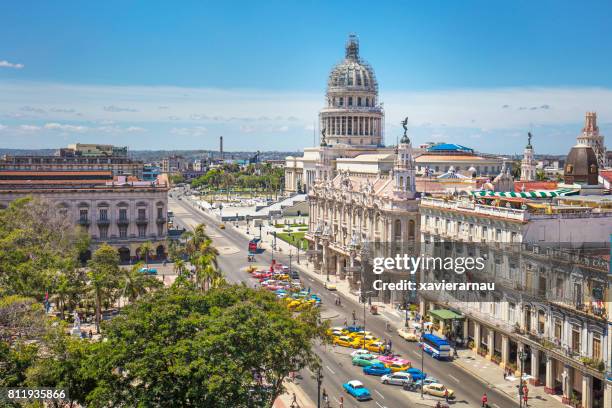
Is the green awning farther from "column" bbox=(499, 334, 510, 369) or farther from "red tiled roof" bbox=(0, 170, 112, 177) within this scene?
"red tiled roof" bbox=(0, 170, 112, 177)

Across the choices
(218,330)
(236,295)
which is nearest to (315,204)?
(236,295)

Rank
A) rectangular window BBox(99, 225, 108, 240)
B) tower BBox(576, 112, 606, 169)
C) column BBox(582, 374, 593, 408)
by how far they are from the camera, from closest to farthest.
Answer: column BBox(582, 374, 593, 408), rectangular window BBox(99, 225, 108, 240), tower BBox(576, 112, 606, 169)

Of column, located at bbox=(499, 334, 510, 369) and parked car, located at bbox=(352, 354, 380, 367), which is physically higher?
column, located at bbox=(499, 334, 510, 369)

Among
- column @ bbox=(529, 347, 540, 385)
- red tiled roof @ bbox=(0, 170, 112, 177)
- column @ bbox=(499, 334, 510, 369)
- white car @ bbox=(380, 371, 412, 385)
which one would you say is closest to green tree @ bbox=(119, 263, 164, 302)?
white car @ bbox=(380, 371, 412, 385)

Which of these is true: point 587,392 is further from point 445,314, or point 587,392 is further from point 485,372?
point 445,314

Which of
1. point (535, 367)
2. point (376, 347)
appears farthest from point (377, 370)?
point (535, 367)

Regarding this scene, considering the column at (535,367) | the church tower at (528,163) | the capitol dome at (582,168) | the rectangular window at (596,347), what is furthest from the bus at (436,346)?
the church tower at (528,163)

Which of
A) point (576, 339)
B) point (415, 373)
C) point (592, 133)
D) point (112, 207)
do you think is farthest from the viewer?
point (592, 133)
